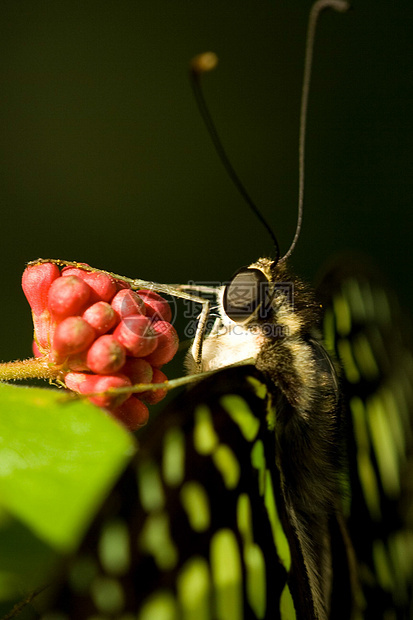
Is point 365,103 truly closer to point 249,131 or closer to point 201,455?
point 249,131

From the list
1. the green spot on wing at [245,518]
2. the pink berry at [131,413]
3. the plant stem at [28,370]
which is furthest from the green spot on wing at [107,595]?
the plant stem at [28,370]

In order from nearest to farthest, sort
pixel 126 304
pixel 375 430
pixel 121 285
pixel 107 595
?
pixel 107 595 < pixel 126 304 < pixel 121 285 < pixel 375 430

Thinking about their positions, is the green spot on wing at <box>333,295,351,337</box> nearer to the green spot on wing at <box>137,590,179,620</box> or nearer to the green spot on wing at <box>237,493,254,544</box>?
the green spot on wing at <box>237,493,254,544</box>

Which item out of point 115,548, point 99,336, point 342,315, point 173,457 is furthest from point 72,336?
point 342,315

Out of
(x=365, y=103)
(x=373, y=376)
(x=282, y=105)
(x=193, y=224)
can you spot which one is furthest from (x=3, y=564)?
(x=365, y=103)

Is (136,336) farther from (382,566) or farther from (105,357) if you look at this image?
(382,566)

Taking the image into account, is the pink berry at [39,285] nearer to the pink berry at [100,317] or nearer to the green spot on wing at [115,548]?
the pink berry at [100,317]
